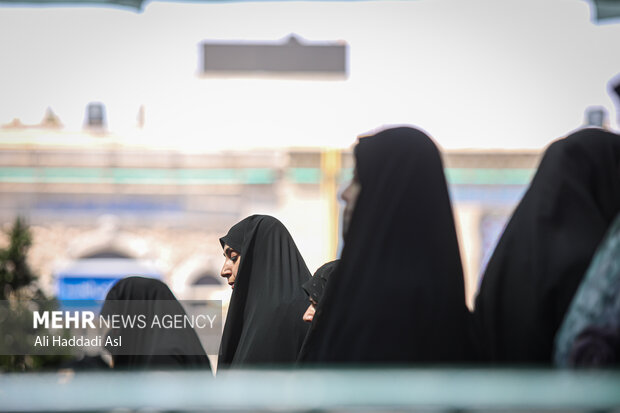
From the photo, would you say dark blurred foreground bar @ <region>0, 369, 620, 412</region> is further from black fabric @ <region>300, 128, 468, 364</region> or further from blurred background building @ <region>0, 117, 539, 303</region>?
blurred background building @ <region>0, 117, 539, 303</region>

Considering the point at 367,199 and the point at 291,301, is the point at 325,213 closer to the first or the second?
the point at 291,301

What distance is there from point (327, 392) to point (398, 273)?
79 cm

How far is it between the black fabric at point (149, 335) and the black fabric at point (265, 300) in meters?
0.14

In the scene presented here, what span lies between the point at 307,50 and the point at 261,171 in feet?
11.5

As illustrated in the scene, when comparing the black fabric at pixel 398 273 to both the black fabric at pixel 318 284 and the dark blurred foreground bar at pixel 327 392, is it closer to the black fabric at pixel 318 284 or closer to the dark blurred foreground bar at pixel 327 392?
the dark blurred foreground bar at pixel 327 392

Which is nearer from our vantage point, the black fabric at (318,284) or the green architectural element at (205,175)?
the black fabric at (318,284)

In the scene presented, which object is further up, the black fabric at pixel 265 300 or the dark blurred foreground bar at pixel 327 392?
the dark blurred foreground bar at pixel 327 392

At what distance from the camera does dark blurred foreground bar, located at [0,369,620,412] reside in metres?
1.09

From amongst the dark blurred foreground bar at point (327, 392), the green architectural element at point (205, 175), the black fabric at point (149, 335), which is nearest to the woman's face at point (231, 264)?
the black fabric at point (149, 335)

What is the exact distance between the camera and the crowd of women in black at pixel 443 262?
1.84 meters

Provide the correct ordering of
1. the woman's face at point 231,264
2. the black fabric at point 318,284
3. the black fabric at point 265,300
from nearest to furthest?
the black fabric at point 318,284 < the black fabric at point 265,300 < the woman's face at point 231,264

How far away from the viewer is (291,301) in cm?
328

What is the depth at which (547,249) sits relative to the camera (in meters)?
1.86

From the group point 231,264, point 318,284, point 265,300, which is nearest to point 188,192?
point 231,264
